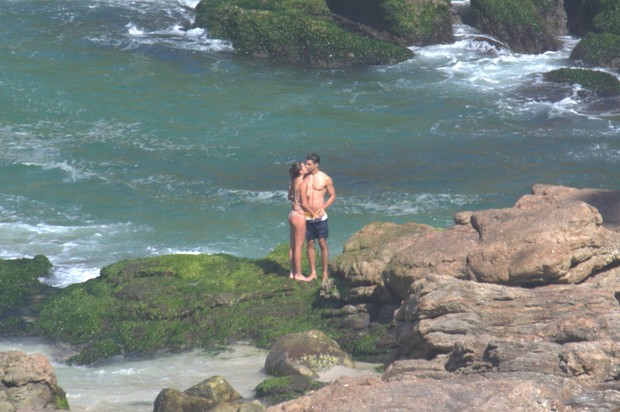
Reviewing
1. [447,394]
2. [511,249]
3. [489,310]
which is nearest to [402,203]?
[511,249]

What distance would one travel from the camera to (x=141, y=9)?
31.3 m

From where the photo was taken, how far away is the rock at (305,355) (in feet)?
38.2

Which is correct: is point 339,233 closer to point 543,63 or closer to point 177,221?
point 177,221

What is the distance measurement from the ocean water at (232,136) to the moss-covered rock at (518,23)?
1.51 feet

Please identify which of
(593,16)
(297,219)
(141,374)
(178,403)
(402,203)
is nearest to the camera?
(178,403)

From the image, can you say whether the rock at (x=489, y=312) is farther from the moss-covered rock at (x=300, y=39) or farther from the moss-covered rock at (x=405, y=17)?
the moss-covered rock at (x=405, y=17)

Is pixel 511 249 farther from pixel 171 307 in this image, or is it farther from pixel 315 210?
pixel 171 307

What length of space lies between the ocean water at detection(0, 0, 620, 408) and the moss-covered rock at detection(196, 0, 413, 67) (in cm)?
42

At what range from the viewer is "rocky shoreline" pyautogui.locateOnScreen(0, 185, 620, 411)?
26.8 feet

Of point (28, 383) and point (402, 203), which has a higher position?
point (28, 383)

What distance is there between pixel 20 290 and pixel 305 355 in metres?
4.59

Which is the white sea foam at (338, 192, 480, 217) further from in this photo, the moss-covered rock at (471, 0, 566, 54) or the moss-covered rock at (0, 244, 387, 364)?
the moss-covered rock at (471, 0, 566, 54)

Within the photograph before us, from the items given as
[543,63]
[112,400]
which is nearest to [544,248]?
[112,400]

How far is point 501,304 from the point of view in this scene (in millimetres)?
10227
